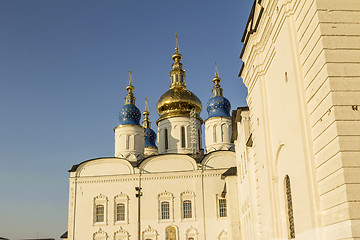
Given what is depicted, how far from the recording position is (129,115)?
34.1m

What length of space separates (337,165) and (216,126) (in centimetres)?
2751

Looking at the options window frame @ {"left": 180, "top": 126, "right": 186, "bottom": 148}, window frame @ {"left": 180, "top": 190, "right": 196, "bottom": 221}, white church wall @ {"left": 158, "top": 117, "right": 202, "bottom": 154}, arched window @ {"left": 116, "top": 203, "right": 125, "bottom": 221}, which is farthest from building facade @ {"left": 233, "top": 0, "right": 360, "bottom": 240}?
window frame @ {"left": 180, "top": 126, "right": 186, "bottom": 148}

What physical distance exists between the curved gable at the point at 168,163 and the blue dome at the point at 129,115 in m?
5.22

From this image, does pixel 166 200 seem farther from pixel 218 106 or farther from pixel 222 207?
pixel 218 106

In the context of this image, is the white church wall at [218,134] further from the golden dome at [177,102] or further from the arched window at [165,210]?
the arched window at [165,210]

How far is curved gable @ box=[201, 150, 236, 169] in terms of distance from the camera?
2923 cm

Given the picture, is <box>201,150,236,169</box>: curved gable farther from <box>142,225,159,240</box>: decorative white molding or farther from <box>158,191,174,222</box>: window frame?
<box>142,225,159,240</box>: decorative white molding

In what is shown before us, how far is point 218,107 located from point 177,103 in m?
3.30

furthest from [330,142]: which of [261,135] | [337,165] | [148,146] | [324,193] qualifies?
[148,146]

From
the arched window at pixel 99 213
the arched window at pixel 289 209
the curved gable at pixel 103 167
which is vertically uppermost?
the curved gable at pixel 103 167

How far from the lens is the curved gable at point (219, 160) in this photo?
95.9ft

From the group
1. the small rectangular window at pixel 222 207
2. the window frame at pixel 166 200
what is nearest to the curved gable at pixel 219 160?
the small rectangular window at pixel 222 207

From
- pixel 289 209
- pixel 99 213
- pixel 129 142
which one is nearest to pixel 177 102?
pixel 129 142

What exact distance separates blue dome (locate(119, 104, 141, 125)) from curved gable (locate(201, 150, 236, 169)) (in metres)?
7.42
